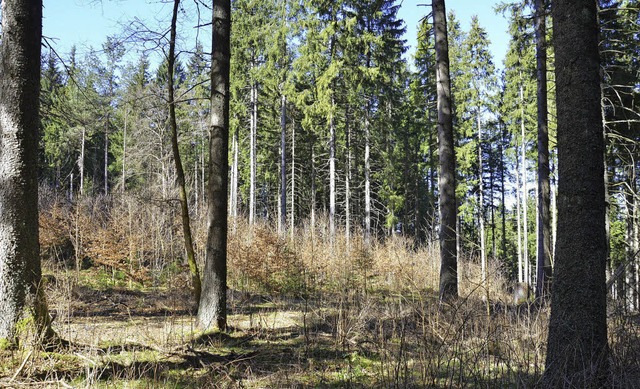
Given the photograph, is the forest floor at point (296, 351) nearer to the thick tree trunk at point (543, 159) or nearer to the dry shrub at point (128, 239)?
the dry shrub at point (128, 239)

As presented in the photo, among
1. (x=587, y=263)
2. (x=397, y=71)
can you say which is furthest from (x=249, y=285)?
(x=397, y=71)

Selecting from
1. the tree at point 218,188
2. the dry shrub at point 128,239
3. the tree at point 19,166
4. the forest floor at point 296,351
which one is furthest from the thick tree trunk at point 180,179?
the dry shrub at point 128,239

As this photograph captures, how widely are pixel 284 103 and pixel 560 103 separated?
1885cm

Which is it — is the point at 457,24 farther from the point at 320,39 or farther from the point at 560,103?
the point at 560,103

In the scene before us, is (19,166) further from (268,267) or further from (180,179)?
(268,267)

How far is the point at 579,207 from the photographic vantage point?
342cm

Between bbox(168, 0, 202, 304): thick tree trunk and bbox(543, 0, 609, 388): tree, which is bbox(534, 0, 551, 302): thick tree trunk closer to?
bbox(543, 0, 609, 388): tree

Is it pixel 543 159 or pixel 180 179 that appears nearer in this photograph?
pixel 180 179

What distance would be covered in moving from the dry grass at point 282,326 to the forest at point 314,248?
0.06 m

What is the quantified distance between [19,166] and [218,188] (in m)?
2.47

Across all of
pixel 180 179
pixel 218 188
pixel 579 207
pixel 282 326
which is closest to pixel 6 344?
pixel 218 188

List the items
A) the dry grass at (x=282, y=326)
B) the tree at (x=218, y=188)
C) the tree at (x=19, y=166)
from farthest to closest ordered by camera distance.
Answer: the tree at (x=218, y=188) < the tree at (x=19, y=166) < the dry grass at (x=282, y=326)

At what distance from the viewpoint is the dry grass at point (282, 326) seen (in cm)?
372

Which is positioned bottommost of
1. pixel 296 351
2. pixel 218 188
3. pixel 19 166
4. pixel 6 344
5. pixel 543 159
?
pixel 296 351
